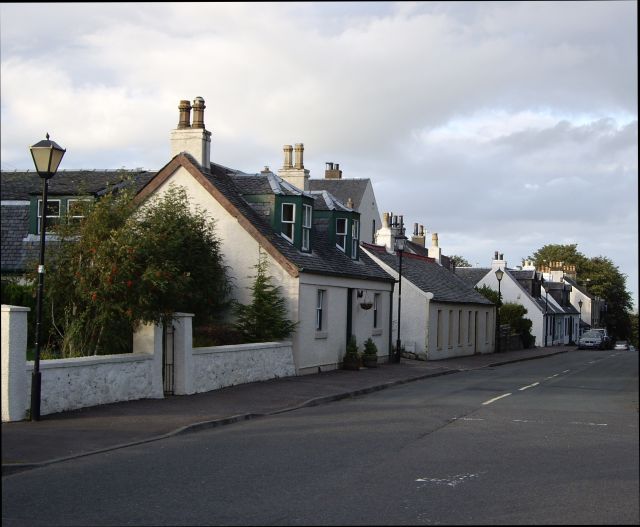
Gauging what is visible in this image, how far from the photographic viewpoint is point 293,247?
84.4 ft

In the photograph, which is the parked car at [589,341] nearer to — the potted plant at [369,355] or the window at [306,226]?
the potted plant at [369,355]

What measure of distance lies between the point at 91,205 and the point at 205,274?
265 inches

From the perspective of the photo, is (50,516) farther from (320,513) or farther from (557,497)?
(557,497)

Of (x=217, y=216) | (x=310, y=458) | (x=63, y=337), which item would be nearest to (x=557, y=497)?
(x=310, y=458)

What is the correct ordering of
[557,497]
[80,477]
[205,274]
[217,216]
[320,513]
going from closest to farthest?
[320,513]
[557,497]
[80,477]
[205,274]
[217,216]

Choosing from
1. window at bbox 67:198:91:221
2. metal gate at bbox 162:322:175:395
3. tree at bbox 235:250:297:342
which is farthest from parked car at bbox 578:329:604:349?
window at bbox 67:198:91:221

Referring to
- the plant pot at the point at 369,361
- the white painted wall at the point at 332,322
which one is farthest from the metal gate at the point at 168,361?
the plant pot at the point at 369,361

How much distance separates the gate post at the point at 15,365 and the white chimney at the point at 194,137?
13.7 metres

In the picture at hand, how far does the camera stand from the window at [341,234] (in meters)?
29.9

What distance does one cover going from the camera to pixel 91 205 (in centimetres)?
1711

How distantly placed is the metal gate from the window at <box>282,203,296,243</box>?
8751 mm

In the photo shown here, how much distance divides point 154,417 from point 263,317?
9565 millimetres

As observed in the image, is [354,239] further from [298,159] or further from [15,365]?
[15,365]

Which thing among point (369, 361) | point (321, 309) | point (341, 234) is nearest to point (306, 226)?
point (321, 309)
